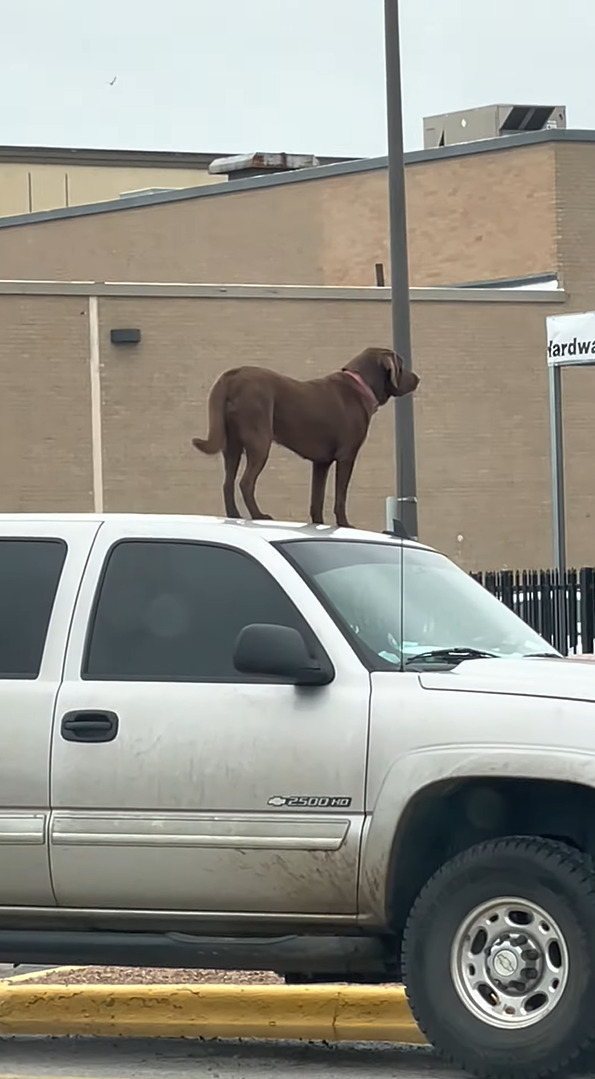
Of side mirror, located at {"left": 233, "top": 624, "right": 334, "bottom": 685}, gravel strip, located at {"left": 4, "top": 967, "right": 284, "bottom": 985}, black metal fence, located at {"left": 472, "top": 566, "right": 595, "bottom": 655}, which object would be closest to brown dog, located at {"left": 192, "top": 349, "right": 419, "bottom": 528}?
gravel strip, located at {"left": 4, "top": 967, "right": 284, "bottom": 985}

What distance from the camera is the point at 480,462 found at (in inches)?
1334

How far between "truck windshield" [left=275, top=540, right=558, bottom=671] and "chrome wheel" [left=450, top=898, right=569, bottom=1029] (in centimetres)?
89

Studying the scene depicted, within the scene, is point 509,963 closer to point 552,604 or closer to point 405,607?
point 405,607

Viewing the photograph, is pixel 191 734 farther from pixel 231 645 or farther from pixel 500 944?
pixel 500 944

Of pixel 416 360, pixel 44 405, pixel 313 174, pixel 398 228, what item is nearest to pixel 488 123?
pixel 313 174

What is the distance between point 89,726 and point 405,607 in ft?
4.03

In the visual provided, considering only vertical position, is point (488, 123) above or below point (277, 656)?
above

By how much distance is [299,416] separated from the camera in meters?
10.1

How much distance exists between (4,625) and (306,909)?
1.48 m

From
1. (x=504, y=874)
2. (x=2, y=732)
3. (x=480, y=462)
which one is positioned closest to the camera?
(x=504, y=874)

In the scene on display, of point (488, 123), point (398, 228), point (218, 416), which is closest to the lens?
point (218, 416)

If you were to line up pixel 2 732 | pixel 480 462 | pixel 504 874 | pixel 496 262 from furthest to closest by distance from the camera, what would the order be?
pixel 496 262, pixel 480 462, pixel 2 732, pixel 504 874

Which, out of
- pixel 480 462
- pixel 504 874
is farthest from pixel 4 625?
pixel 480 462

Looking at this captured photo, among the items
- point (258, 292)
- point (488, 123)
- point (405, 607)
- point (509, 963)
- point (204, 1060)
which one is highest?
point (488, 123)
